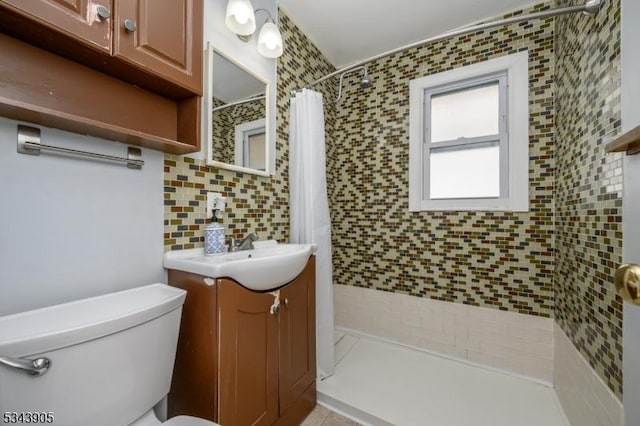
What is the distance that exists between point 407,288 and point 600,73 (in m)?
1.64

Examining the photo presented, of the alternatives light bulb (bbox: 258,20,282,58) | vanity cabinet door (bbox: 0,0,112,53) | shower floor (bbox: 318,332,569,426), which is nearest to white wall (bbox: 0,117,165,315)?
vanity cabinet door (bbox: 0,0,112,53)

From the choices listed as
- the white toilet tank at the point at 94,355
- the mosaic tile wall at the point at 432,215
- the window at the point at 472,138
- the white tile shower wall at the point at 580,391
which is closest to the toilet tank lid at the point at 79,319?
the white toilet tank at the point at 94,355

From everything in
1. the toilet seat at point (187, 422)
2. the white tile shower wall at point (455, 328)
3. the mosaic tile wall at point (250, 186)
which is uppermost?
the mosaic tile wall at point (250, 186)

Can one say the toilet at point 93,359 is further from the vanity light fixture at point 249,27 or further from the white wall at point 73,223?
the vanity light fixture at point 249,27

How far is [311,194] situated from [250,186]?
41 cm

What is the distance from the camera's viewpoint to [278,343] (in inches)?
45.7

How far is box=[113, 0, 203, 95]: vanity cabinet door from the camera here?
79cm

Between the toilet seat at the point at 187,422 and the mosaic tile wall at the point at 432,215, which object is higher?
the mosaic tile wall at the point at 432,215

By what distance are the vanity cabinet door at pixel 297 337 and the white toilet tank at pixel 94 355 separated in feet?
1.63

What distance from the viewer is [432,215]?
6.40 feet

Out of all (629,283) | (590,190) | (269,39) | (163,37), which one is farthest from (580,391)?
(269,39)

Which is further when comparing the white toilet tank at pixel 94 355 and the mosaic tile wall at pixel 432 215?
the mosaic tile wall at pixel 432 215

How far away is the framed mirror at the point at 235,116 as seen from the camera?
1262mm

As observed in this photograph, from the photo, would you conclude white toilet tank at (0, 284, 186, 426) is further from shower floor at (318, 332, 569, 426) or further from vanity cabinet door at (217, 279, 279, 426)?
shower floor at (318, 332, 569, 426)
